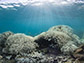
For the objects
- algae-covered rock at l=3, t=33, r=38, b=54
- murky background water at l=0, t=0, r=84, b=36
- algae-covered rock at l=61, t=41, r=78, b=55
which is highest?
murky background water at l=0, t=0, r=84, b=36

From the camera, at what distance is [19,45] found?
6.34m

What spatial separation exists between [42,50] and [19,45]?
1178mm

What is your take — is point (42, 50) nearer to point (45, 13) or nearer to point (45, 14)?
point (45, 13)

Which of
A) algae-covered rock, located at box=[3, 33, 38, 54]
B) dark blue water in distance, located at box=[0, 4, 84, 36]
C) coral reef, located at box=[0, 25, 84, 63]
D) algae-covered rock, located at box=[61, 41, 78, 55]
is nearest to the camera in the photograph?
coral reef, located at box=[0, 25, 84, 63]

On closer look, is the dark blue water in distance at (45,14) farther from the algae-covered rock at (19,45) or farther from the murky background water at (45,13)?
the algae-covered rock at (19,45)

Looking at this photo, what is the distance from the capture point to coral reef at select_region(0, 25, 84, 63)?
5598 mm

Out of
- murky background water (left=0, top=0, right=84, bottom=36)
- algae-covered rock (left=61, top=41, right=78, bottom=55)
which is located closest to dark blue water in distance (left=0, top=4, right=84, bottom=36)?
murky background water (left=0, top=0, right=84, bottom=36)

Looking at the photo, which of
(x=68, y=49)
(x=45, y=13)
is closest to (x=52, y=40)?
(x=68, y=49)

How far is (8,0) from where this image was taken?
28250 millimetres

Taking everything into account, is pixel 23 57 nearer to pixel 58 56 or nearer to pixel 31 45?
pixel 31 45

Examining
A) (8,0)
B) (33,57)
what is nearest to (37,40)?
(33,57)

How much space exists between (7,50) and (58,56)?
2.64 meters

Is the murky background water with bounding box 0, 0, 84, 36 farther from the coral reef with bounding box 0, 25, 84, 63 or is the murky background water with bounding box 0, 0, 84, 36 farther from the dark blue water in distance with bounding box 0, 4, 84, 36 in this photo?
the coral reef with bounding box 0, 25, 84, 63

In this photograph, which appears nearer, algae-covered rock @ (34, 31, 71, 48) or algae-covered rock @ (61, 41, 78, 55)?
algae-covered rock @ (61, 41, 78, 55)
